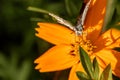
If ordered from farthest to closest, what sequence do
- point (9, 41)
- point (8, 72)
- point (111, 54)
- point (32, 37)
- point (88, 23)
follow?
point (9, 41) < point (32, 37) < point (8, 72) < point (88, 23) < point (111, 54)

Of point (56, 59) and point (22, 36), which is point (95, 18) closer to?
point (56, 59)

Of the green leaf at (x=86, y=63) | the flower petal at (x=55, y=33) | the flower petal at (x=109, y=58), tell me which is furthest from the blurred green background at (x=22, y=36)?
the green leaf at (x=86, y=63)

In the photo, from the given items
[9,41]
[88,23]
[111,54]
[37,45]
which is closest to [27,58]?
[37,45]

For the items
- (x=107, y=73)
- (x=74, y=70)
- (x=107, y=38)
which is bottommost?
(x=107, y=73)

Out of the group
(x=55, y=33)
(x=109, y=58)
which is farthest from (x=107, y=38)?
(x=55, y=33)

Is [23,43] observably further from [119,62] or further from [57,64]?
[119,62]

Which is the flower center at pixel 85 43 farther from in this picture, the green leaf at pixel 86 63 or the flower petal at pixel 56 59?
the green leaf at pixel 86 63
